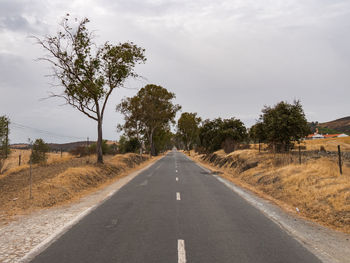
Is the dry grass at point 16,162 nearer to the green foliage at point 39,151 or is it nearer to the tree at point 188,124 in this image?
the green foliage at point 39,151

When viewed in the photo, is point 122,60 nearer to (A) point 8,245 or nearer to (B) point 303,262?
(A) point 8,245

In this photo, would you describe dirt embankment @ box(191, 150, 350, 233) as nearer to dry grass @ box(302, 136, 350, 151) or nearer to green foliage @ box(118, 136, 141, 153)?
dry grass @ box(302, 136, 350, 151)

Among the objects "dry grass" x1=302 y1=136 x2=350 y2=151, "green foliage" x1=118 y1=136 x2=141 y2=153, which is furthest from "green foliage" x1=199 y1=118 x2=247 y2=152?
"green foliage" x1=118 y1=136 x2=141 y2=153

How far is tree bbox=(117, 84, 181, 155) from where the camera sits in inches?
1877

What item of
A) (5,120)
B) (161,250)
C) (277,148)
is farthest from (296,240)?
(5,120)

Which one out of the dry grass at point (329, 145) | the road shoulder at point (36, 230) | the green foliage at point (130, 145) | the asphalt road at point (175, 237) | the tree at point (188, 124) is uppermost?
the tree at point (188, 124)

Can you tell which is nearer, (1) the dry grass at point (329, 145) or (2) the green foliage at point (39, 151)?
(2) the green foliage at point (39, 151)

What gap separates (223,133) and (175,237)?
37.2 m

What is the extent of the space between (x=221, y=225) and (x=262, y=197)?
18.7 feet

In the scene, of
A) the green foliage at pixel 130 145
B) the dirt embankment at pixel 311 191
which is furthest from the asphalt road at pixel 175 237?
the green foliage at pixel 130 145

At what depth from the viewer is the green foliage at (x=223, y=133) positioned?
42.3m

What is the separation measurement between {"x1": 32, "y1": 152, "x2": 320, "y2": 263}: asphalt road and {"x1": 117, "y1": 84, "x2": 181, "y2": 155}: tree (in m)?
38.5

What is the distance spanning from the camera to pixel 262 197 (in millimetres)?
12320

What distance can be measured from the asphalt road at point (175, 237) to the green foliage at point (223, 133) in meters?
32.6
